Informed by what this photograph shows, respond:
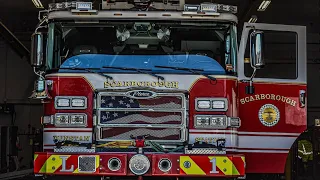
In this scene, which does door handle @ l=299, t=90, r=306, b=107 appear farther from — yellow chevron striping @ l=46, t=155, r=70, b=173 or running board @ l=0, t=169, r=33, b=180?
running board @ l=0, t=169, r=33, b=180

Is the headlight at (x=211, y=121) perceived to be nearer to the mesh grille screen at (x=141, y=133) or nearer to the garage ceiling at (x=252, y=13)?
the mesh grille screen at (x=141, y=133)

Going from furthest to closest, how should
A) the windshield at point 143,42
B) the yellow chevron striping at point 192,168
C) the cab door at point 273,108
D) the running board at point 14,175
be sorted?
the running board at point 14,175
the cab door at point 273,108
the windshield at point 143,42
the yellow chevron striping at point 192,168

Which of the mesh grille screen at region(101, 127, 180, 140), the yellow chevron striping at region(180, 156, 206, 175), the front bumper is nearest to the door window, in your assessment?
the mesh grille screen at region(101, 127, 180, 140)

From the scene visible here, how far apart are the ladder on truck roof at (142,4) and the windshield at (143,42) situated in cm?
42

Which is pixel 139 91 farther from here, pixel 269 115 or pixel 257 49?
pixel 269 115

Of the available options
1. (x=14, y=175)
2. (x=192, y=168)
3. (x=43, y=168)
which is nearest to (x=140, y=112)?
(x=192, y=168)

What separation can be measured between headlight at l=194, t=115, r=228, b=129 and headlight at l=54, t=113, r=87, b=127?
1.33 metres

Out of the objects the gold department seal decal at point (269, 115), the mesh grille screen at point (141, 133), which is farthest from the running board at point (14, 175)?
the gold department seal decal at point (269, 115)

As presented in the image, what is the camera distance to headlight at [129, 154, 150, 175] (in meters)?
5.89

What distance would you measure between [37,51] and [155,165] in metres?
1.98

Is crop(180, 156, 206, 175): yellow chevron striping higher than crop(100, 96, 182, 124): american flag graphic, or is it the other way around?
crop(100, 96, 182, 124): american flag graphic

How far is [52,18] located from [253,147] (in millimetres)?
3290

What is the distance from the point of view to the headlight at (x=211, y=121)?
6.27 metres

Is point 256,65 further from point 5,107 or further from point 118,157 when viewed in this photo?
point 5,107
